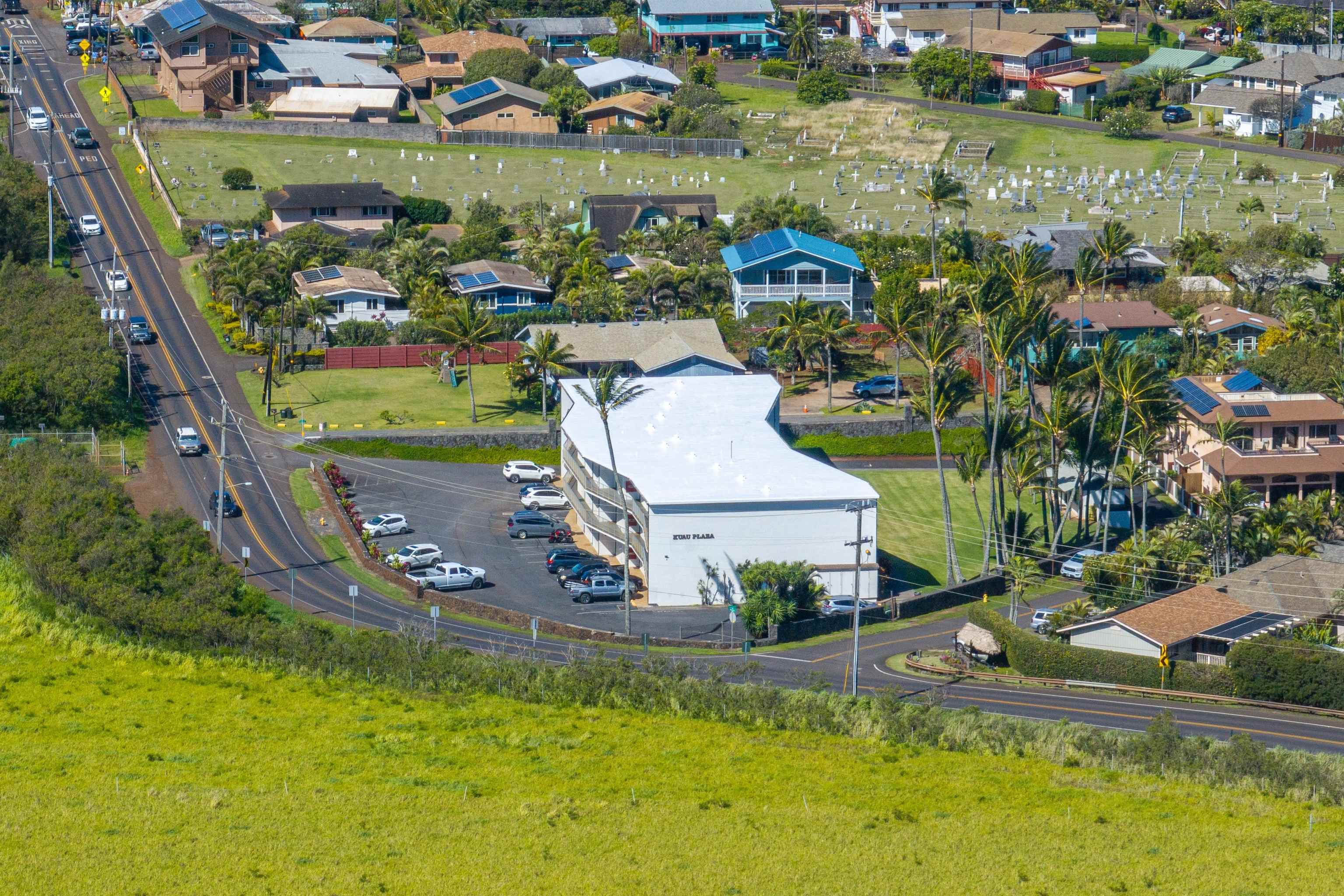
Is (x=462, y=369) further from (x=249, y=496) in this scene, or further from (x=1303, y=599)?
(x=1303, y=599)

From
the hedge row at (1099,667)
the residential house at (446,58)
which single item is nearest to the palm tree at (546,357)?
the hedge row at (1099,667)

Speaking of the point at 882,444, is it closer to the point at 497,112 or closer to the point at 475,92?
the point at 497,112

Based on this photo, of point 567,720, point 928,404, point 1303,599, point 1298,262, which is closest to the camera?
point 567,720

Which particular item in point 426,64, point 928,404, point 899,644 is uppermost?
point 426,64

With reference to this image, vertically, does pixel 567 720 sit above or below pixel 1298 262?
below

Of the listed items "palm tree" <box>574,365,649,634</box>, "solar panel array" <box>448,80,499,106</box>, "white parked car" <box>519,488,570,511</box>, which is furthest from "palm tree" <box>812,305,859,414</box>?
"solar panel array" <box>448,80,499,106</box>

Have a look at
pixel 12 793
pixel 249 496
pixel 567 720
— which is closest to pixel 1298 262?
pixel 249 496
